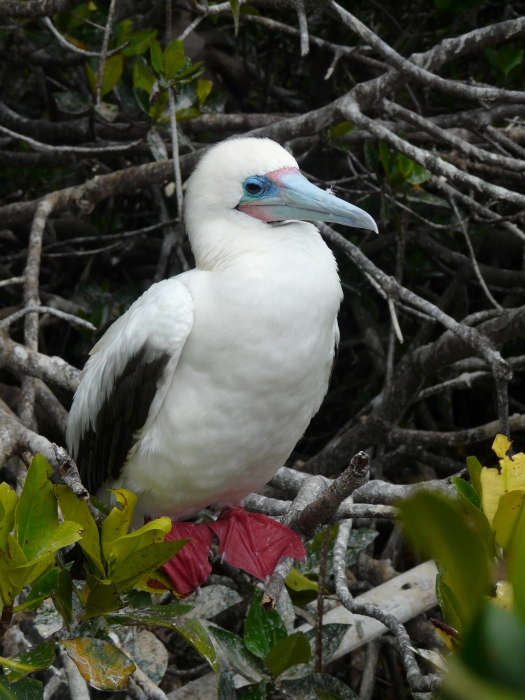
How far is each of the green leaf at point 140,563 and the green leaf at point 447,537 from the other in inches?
47.5

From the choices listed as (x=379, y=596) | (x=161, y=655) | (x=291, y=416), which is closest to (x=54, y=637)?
(x=161, y=655)

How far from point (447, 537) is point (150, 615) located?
1428mm

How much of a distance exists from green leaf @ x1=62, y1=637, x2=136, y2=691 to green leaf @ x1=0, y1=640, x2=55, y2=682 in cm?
4

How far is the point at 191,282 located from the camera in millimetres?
2496

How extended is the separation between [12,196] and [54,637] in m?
3.33

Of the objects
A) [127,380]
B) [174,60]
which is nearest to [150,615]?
[127,380]

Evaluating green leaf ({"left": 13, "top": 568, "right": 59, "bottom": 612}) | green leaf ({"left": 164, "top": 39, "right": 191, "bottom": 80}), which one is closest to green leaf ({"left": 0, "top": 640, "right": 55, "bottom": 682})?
green leaf ({"left": 13, "top": 568, "right": 59, "bottom": 612})

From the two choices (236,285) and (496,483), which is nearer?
(496,483)

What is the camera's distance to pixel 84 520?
1777 millimetres

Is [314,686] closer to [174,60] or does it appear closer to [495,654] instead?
[495,654]

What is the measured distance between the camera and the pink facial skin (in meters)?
2.55

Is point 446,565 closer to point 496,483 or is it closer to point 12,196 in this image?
point 496,483

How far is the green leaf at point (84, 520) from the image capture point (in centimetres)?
173

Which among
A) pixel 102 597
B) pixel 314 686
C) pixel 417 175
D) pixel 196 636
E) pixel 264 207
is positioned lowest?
pixel 314 686
